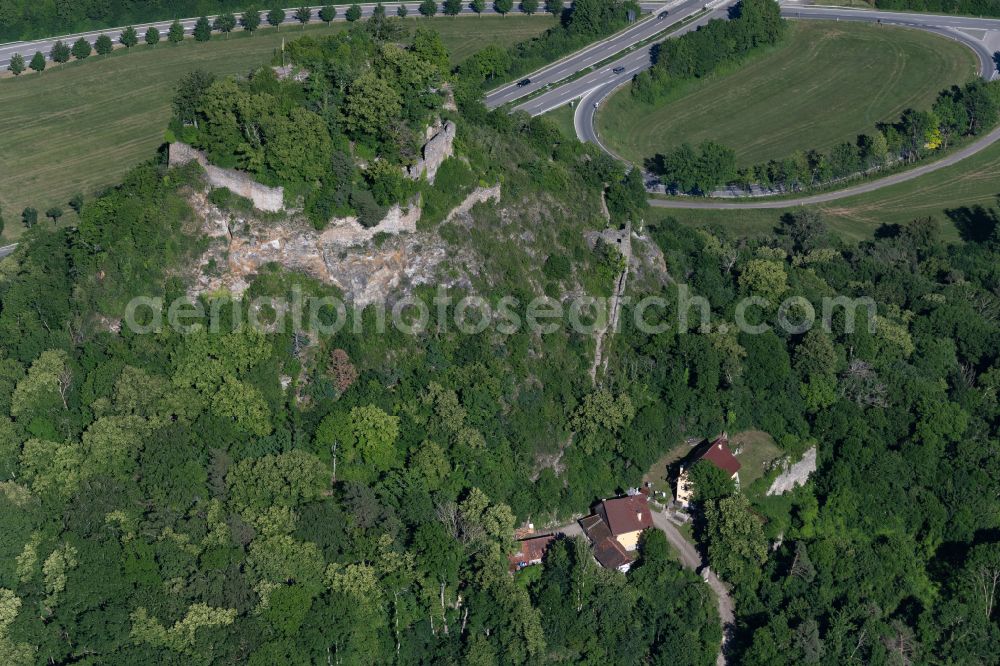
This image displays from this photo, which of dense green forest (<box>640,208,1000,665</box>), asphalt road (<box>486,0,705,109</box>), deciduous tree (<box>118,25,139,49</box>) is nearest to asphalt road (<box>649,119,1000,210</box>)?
dense green forest (<box>640,208,1000,665</box>)

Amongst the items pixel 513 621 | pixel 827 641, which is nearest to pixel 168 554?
pixel 513 621

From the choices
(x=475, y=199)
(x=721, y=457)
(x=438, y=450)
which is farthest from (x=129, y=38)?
(x=721, y=457)

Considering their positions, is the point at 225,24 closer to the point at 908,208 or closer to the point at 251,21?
the point at 251,21

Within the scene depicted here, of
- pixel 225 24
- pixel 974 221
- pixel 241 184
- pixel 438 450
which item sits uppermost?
pixel 225 24

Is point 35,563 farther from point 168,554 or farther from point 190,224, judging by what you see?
point 190,224

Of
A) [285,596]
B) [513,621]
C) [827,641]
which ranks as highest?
[285,596]

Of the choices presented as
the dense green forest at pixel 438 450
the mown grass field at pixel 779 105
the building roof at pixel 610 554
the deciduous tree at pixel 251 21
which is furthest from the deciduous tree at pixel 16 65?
the building roof at pixel 610 554
